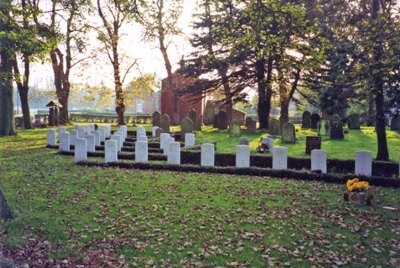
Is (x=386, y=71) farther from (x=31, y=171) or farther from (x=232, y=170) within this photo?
(x=31, y=171)

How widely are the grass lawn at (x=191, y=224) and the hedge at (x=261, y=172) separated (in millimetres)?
Result: 542

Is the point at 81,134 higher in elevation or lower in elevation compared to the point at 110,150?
higher

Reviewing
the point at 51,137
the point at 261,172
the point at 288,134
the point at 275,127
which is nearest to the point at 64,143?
the point at 51,137

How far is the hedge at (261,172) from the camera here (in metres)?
11.0

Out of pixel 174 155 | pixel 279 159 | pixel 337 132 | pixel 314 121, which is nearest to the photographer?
pixel 279 159

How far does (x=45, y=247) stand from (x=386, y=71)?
927 cm

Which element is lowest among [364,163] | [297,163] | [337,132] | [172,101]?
[297,163]

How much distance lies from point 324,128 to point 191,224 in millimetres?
19312

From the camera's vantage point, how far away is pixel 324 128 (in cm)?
2408

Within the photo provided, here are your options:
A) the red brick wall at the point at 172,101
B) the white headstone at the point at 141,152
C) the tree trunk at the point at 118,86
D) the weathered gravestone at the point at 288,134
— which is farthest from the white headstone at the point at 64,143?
the red brick wall at the point at 172,101

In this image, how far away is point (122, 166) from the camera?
13578 mm

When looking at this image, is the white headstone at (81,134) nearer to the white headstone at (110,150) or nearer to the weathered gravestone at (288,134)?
the white headstone at (110,150)

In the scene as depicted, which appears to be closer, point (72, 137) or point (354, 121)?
point (72, 137)

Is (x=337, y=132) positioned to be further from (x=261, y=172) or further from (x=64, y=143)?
(x=64, y=143)
